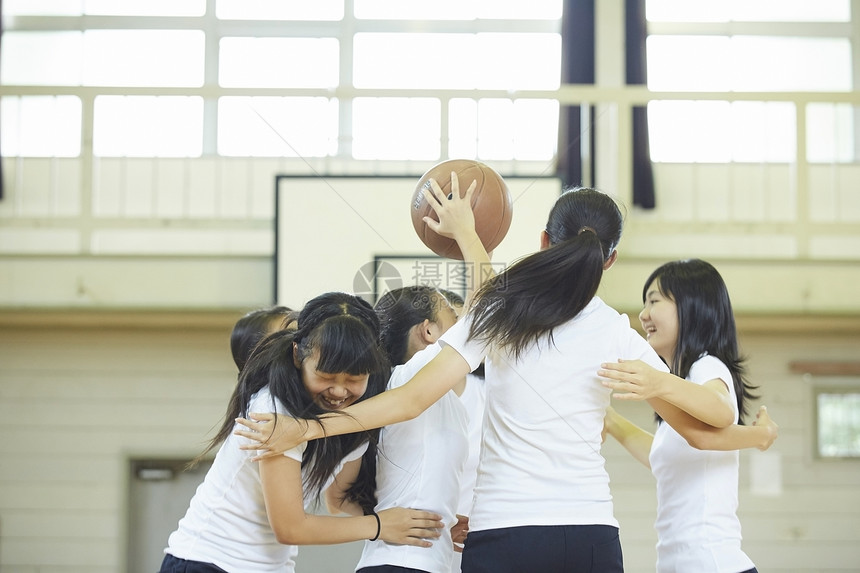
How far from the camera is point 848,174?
17.3 feet

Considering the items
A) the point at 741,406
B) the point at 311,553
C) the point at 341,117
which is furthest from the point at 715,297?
the point at 341,117

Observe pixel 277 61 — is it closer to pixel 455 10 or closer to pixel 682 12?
pixel 455 10

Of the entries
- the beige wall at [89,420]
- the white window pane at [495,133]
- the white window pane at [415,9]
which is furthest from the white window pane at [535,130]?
the beige wall at [89,420]

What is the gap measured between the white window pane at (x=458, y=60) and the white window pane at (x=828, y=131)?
1.58 m

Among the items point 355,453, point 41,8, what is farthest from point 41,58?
point 355,453

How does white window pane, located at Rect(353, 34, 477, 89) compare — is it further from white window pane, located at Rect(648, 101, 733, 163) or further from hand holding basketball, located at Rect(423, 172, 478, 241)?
hand holding basketball, located at Rect(423, 172, 478, 241)

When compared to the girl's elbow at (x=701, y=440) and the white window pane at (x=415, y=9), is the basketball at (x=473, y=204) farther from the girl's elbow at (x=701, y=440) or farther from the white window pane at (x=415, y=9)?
the white window pane at (x=415, y=9)

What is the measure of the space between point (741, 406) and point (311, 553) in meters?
3.26

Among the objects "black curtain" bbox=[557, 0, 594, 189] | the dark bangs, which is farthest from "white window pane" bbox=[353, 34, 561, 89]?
the dark bangs

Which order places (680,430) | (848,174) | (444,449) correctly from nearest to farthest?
(680,430) → (444,449) → (848,174)

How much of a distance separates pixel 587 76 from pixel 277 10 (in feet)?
6.44

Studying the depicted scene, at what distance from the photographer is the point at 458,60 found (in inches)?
218

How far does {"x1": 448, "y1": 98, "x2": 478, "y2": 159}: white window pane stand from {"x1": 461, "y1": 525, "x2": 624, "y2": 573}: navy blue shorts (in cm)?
346

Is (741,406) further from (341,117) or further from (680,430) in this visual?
(341,117)
